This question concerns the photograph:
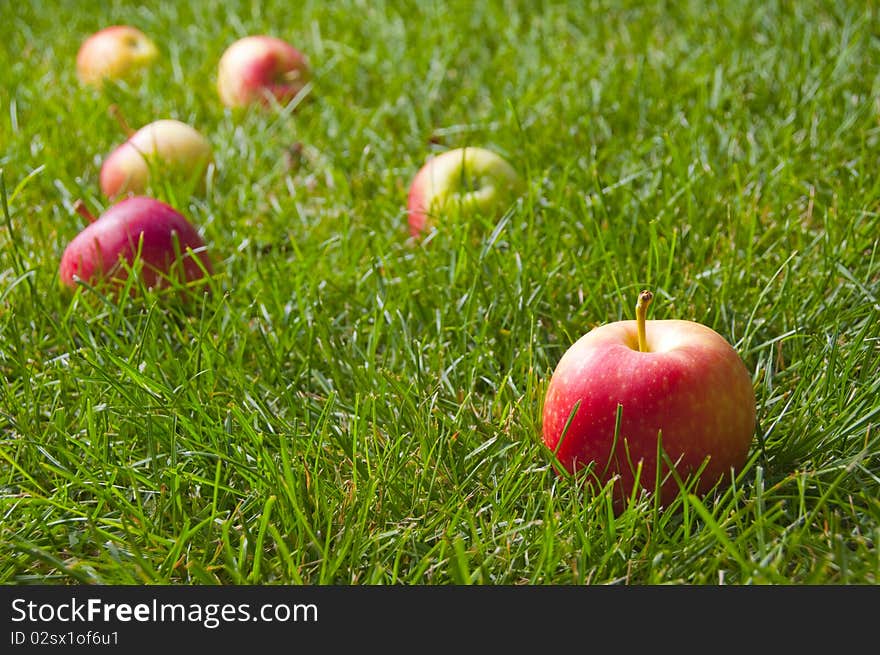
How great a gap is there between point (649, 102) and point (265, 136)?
1321 millimetres

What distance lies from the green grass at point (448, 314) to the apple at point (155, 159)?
8cm

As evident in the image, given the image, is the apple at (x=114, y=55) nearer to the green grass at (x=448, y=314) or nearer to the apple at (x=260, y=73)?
the green grass at (x=448, y=314)

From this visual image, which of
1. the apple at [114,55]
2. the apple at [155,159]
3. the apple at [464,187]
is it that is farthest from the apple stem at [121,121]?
the apple at [464,187]

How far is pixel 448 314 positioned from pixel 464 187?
53cm

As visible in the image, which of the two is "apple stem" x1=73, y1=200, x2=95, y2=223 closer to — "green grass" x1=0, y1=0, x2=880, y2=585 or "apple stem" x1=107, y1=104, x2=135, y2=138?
"green grass" x1=0, y1=0, x2=880, y2=585

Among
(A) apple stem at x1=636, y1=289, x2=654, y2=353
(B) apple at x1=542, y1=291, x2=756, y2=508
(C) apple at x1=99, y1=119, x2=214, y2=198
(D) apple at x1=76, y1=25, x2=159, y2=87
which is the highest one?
(D) apple at x1=76, y1=25, x2=159, y2=87

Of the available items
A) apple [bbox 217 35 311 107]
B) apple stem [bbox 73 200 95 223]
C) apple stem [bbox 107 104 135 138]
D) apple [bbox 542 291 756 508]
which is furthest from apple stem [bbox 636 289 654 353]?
apple [bbox 217 35 311 107]

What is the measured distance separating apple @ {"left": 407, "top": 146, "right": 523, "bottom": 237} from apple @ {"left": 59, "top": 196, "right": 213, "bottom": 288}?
618mm

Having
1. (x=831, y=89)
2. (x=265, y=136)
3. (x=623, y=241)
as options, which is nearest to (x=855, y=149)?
(x=831, y=89)

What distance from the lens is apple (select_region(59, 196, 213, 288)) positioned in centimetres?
241

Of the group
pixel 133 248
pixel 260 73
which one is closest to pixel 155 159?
pixel 133 248

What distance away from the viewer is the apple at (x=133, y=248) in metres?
2.41

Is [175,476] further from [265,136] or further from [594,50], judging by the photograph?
[594,50]

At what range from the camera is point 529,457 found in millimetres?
1847
